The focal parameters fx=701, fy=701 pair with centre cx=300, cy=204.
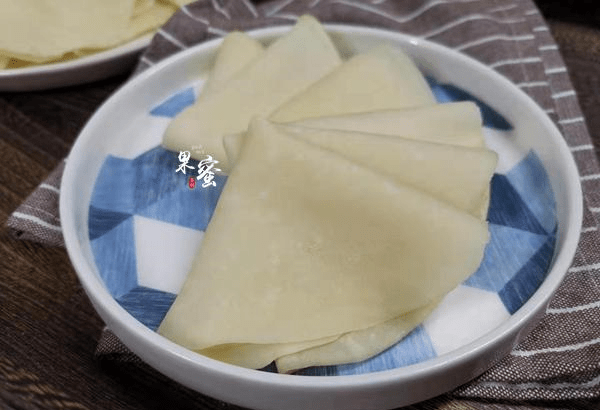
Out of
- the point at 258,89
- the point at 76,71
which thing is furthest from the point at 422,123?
the point at 76,71

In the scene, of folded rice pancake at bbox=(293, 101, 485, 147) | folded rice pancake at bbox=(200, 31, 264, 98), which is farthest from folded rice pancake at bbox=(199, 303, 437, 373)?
folded rice pancake at bbox=(200, 31, 264, 98)

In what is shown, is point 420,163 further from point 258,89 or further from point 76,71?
point 76,71

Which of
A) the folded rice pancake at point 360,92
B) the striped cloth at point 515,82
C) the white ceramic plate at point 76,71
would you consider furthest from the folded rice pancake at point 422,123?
the white ceramic plate at point 76,71

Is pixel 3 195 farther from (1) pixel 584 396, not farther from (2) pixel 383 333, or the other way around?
(1) pixel 584 396

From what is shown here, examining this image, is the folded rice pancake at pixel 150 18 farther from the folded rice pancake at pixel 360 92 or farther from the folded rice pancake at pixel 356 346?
the folded rice pancake at pixel 356 346

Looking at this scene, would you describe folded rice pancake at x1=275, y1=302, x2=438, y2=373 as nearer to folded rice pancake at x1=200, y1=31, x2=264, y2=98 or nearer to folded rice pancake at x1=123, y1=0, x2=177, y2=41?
folded rice pancake at x1=200, y1=31, x2=264, y2=98
